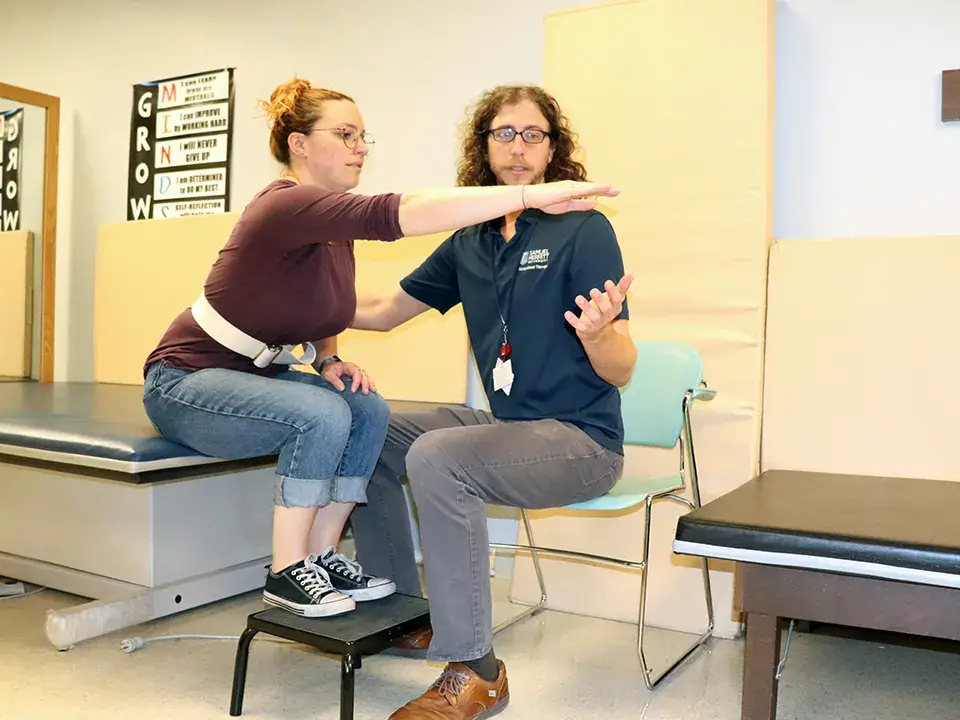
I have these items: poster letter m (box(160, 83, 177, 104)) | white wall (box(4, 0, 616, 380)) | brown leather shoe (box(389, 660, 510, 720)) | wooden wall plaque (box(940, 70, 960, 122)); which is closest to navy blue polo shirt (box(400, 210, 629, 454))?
brown leather shoe (box(389, 660, 510, 720))

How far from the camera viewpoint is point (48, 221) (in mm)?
4246

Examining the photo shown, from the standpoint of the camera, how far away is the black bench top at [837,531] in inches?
61.2

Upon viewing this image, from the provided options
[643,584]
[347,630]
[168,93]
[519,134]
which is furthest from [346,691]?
[168,93]

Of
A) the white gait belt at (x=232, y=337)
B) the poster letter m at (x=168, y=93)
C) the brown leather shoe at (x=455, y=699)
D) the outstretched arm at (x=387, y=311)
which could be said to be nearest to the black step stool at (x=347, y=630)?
the brown leather shoe at (x=455, y=699)

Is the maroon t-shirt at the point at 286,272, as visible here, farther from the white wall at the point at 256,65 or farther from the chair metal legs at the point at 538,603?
the white wall at the point at 256,65

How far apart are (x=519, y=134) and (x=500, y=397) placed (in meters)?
0.66

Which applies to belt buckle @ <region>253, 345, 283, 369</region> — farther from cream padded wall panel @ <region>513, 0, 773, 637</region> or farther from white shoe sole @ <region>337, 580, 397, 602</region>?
cream padded wall panel @ <region>513, 0, 773, 637</region>

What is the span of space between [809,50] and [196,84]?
8.50 feet

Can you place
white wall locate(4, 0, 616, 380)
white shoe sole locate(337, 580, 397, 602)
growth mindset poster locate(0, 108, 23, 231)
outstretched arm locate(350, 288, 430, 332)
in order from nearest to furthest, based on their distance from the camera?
1. white shoe sole locate(337, 580, 397, 602)
2. outstretched arm locate(350, 288, 430, 332)
3. white wall locate(4, 0, 616, 380)
4. growth mindset poster locate(0, 108, 23, 231)

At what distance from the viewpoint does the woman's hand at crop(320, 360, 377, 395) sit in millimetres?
2230

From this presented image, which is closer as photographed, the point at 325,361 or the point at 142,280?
the point at 325,361

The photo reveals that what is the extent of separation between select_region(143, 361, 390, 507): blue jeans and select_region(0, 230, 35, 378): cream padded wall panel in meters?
2.44

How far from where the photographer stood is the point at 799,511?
182 cm

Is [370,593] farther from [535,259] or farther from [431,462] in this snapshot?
[535,259]
